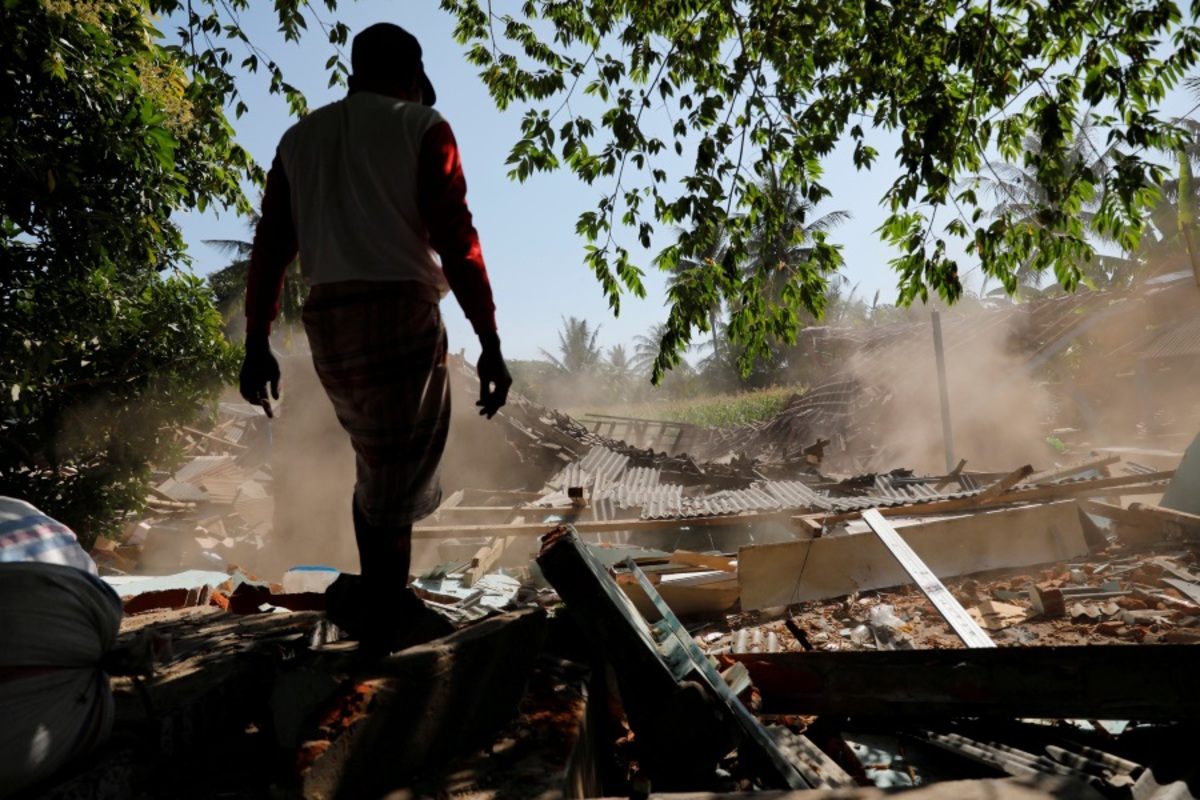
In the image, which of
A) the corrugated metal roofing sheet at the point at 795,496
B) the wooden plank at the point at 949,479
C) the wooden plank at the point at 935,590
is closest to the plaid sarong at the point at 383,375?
the wooden plank at the point at 935,590

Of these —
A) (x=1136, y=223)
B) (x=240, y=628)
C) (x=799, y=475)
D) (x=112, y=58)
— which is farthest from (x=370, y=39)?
(x=799, y=475)

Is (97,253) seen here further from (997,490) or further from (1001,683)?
(997,490)

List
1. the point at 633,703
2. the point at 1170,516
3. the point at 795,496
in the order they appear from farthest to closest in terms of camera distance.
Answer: the point at 795,496 → the point at 1170,516 → the point at 633,703

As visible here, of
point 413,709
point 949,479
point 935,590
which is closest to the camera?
point 413,709

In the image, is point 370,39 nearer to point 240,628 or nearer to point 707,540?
point 240,628

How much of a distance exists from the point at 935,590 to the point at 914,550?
2187 millimetres

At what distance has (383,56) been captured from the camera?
2.27m

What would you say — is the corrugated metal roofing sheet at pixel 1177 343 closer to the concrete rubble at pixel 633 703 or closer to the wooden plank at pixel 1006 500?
the wooden plank at pixel 1006 500

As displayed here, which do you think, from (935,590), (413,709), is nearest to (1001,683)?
(413,709)

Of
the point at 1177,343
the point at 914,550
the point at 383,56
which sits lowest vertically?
the point at 914,550

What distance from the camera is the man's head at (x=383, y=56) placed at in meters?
2.26

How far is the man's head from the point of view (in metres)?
2.26

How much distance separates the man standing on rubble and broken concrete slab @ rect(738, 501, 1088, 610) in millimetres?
4756

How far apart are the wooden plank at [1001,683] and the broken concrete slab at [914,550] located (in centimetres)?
371
